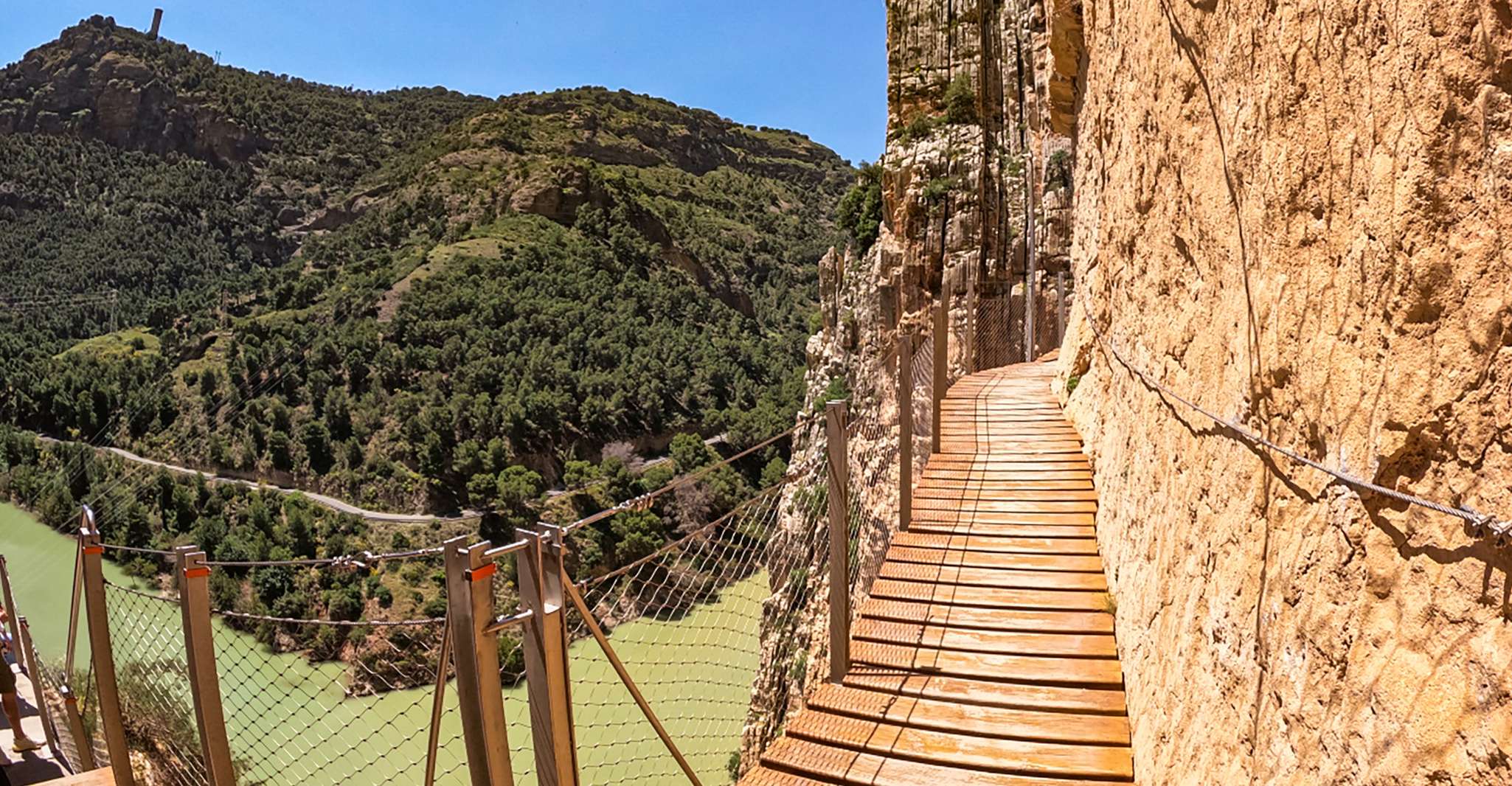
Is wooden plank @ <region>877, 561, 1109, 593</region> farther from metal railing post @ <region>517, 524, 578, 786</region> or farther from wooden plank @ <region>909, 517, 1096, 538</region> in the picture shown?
metal railing post @ <region>517, 524, 578, 786</region>

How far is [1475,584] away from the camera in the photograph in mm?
1273

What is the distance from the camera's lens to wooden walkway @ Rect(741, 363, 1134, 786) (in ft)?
10.4

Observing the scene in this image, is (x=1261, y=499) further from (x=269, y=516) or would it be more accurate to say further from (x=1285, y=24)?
(x=269, y=516)

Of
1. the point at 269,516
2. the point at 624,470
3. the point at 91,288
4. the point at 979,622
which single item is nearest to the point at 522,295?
the point at 624,470

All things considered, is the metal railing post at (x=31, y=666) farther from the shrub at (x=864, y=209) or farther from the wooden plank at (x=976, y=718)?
the shrub at (x=864, y=209)

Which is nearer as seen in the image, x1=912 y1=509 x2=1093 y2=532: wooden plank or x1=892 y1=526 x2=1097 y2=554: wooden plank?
x1=892 y1=526 x2=1097 y2=554: wooden plank

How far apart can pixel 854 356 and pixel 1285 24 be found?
61.0 feet

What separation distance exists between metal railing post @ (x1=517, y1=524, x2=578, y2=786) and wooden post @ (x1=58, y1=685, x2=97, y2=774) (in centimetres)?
257

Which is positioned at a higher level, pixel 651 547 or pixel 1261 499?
pixel 1261 499

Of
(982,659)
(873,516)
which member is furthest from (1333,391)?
(873,516)

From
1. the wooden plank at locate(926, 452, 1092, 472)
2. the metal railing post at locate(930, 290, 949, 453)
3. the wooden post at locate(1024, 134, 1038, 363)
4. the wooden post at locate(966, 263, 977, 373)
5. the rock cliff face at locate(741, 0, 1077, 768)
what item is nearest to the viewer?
the wooden plank at locate(926, 452, 1092, 472)

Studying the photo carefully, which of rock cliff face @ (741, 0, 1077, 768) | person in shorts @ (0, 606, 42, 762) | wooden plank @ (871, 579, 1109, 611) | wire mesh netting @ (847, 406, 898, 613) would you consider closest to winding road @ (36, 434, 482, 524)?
rock cliff face @ (741, 0, 1077, 768)

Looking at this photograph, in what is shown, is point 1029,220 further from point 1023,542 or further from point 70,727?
point 70,727

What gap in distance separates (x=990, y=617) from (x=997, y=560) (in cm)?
62
